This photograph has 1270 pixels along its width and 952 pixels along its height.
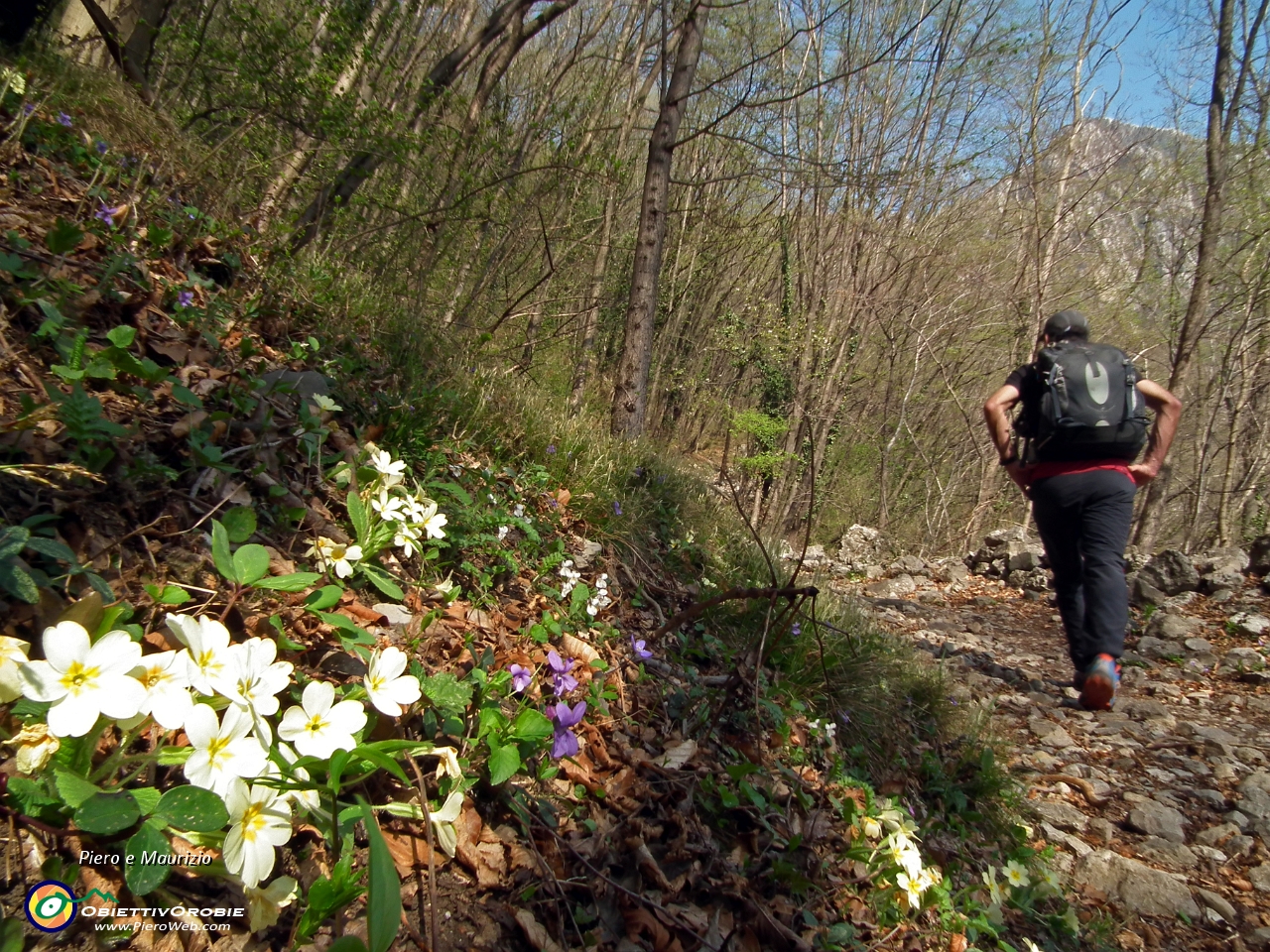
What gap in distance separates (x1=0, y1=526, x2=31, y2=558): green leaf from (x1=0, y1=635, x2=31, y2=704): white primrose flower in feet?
0.82

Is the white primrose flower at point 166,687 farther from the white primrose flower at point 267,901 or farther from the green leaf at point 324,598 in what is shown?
the green leaf at point 324,598

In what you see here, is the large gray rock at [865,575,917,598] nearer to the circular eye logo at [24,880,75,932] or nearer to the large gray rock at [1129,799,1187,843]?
the large gray rock at [1129,799,1187,843]

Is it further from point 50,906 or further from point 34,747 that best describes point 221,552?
point 50,906

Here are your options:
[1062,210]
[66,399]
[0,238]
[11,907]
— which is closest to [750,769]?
[11,907]

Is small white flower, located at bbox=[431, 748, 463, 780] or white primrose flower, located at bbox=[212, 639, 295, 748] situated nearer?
white primrose flower, located at bbox=[212, 639, 295, 748]

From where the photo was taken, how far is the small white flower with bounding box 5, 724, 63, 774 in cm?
100

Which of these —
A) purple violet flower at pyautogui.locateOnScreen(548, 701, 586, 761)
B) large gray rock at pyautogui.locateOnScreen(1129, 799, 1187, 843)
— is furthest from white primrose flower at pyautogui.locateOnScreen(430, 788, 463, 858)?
large gray rock at pyautogui.locateOnScreen(1129, 799, 1187, 843)

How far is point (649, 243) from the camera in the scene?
18.1 feet

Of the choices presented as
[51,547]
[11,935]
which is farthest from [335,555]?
[11,935]

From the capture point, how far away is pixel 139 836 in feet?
3.16

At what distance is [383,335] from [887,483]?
13511 millimetres

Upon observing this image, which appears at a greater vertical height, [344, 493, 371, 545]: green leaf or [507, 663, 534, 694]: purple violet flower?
[344, 493, 371, 545]: green leaf

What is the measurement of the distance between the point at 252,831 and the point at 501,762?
57 centimetres

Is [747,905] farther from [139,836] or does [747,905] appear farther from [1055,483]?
[1055,483]
